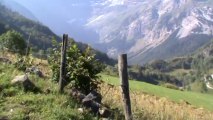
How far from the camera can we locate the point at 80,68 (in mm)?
14023

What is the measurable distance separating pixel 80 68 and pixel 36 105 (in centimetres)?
269

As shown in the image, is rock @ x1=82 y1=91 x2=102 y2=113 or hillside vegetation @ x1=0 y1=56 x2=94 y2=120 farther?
rock @ x1=82 y1=91 x2=102 y2=113

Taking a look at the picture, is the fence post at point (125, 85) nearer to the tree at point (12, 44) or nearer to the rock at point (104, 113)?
the rock at point (104, 113)

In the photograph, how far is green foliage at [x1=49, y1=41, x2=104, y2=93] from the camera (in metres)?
14.1

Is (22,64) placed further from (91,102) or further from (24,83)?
(91,102)

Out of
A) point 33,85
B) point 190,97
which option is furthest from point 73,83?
point 190,97

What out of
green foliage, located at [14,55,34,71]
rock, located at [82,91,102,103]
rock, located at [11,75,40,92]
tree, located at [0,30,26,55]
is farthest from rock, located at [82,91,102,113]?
tree, located at [0,30,26,55]

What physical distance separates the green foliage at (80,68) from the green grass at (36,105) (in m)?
0.71

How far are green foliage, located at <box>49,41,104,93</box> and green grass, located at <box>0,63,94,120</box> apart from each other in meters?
0.71

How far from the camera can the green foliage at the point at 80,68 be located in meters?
14.1

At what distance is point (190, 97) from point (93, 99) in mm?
16664

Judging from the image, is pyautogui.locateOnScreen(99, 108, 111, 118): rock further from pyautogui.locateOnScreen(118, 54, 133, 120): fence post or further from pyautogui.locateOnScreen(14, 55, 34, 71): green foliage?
pyautogui.locateOnScreen(14, 55, 34, 71): green foliage

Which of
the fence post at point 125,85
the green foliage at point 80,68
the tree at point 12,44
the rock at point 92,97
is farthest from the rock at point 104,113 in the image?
the tree at point 12,44

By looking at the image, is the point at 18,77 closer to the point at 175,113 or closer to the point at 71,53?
the point at 71,53
